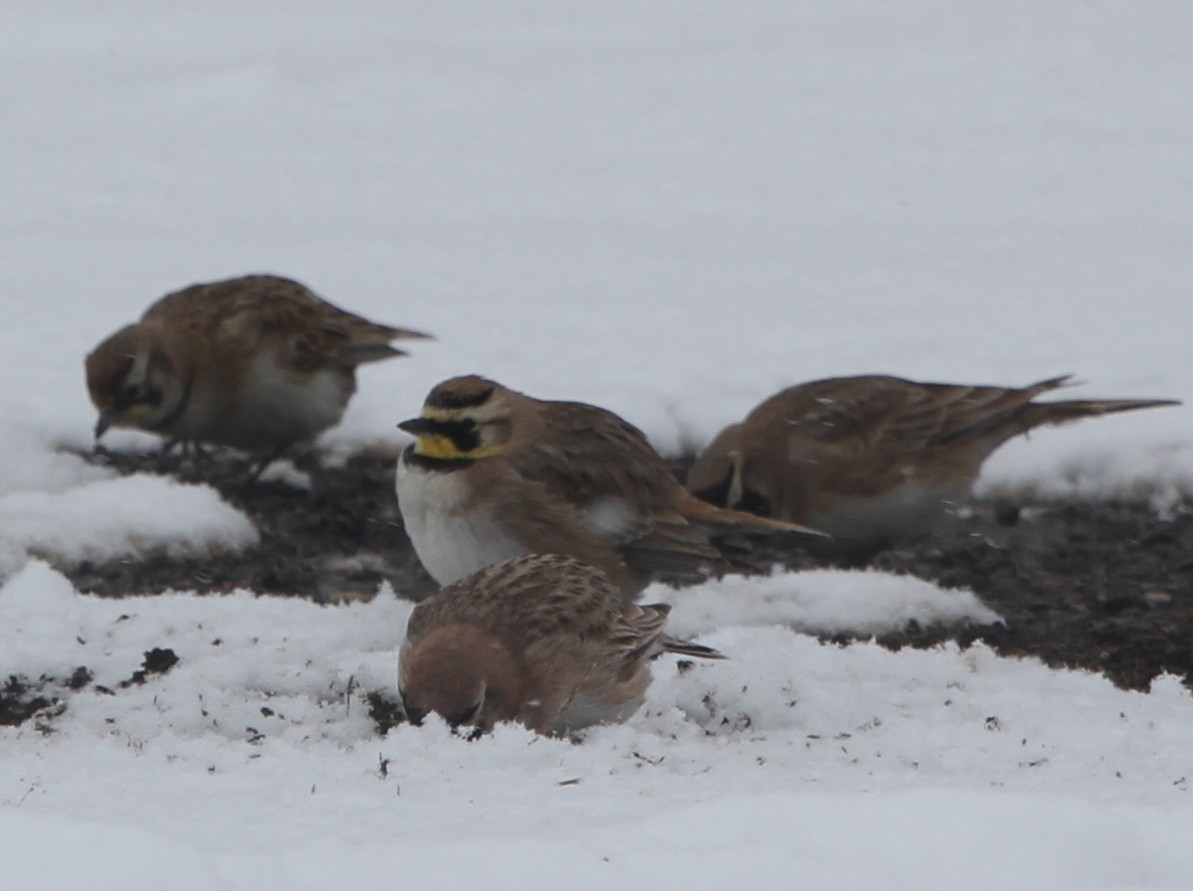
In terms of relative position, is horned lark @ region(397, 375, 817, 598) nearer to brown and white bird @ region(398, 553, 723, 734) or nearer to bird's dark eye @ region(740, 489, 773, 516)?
bird's dark eye @ region(740, 489, 773, 516)

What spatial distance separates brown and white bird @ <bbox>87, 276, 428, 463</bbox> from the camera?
8680 millimetres

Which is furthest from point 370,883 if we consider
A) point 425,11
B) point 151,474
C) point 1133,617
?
point 425,11

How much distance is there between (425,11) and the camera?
18.2 meters

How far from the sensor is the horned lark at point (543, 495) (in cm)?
A: 689

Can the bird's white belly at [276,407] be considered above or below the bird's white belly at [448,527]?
above

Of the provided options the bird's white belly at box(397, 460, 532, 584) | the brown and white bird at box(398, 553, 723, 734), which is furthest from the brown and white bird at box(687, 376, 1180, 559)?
the brown and white bird at box(398, 553, 723, 734)

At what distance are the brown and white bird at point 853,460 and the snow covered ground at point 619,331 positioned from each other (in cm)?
63

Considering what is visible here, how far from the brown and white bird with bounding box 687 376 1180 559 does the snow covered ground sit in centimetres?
63

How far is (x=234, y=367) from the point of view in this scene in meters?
8.95

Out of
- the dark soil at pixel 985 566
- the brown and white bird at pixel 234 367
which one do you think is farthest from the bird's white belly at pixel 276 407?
the dark soil at pixel 985 566

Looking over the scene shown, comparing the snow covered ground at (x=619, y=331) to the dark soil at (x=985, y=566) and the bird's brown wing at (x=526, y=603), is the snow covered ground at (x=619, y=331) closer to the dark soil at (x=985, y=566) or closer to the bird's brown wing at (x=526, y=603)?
the dark soil at (x=985, y=566)

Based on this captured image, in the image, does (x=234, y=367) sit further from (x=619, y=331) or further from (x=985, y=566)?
(x=985, y=566)

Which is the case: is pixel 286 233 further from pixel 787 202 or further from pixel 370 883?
pixel 370 883

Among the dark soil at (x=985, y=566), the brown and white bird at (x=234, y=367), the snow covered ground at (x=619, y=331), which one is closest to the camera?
the snow covered ground at (x=619, y=331)
